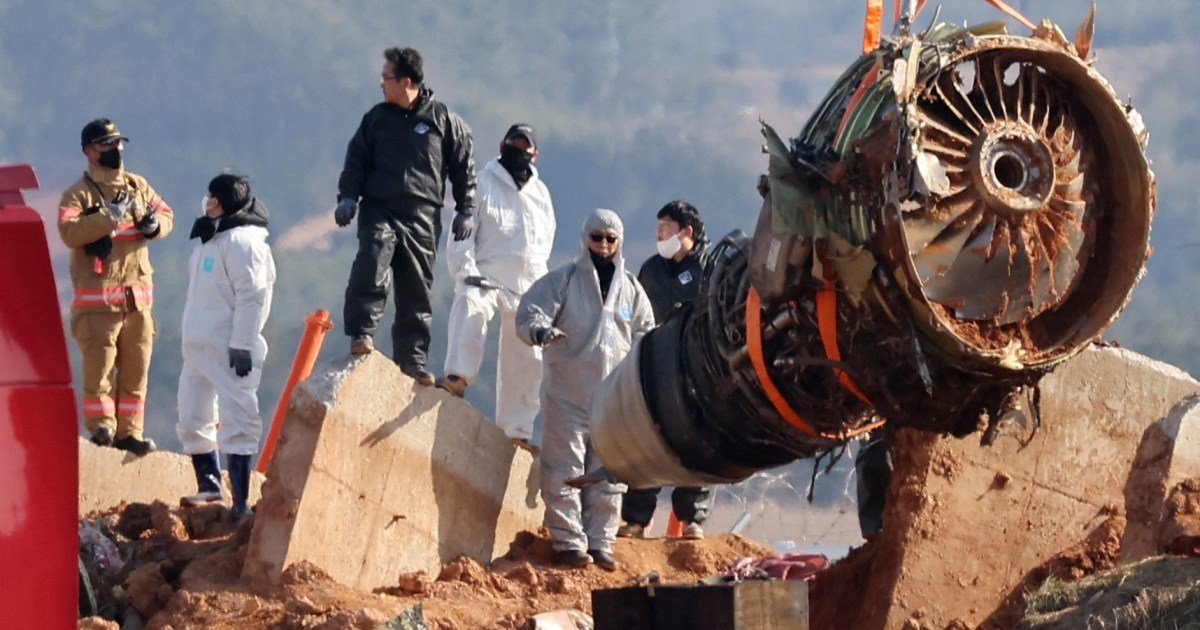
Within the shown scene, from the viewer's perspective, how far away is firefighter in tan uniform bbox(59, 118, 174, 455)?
10.5m

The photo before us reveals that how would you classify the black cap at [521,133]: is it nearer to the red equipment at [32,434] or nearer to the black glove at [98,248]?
the black glove at [98,248]

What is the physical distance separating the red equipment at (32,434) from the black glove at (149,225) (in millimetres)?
7144

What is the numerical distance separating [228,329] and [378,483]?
1460 mm

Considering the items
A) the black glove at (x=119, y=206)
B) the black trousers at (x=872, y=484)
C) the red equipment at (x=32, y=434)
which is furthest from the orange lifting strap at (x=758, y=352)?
the black glove at (x=119, y=206)

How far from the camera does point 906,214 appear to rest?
217 inches

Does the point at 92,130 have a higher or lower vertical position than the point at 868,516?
higher

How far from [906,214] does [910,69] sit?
0.50 meters

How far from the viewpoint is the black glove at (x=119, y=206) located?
10.3 meters

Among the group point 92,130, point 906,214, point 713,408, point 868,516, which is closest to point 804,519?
point 868,516

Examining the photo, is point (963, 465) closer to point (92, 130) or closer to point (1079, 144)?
point (1079, 144)

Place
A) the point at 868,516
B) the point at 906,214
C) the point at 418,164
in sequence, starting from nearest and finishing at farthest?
the point at 906,214
the point at 868,516
the point at 418,164

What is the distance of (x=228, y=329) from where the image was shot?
31.0 ft

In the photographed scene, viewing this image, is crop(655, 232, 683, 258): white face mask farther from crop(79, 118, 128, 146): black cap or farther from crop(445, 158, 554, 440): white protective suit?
crop(79, 118, 128, 146): black cap

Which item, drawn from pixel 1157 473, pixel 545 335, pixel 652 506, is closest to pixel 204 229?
pixel 545 335
